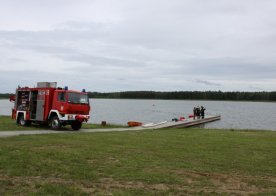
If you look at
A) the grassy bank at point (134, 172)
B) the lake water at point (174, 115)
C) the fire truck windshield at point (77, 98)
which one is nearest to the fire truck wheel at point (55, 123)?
the fire truck windshield at point (77, 98)

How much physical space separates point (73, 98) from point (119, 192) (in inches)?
644

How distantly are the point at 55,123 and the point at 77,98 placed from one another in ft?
6.56

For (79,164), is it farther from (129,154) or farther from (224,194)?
(224,194)

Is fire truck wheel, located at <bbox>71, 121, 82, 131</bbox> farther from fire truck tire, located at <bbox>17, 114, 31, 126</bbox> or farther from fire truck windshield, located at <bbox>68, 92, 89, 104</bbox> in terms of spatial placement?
fire truck tire, located at <bbox>17, 114, 31, 126</bbox>

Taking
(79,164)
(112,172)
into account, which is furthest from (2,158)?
(112,172)

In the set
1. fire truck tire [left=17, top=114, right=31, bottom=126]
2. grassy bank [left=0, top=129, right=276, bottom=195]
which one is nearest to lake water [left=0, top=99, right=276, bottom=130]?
fire truck tire [left=17, top=114, right=31, bottom=126]

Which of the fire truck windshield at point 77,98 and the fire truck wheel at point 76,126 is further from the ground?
the fire truck windshield at point 77,98

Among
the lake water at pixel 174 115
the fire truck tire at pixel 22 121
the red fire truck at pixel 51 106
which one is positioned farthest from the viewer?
the lake water at pixel 174 115

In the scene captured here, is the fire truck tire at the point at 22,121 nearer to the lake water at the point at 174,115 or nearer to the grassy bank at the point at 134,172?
the grassy bank at the point at 134,172

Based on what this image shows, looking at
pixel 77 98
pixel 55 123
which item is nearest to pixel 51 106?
pixel 55 123

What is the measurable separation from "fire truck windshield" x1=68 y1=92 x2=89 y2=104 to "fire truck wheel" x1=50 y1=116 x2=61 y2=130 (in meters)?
1.53

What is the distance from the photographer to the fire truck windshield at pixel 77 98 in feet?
74.5

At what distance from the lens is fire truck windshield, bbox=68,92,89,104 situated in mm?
22722

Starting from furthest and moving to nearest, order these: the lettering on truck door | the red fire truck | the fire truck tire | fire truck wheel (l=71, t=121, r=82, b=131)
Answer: the fire truck tire
the lettering on truck door
fire truck wheel (l=71, t=121, r=82, b=131)
the red fire truck
